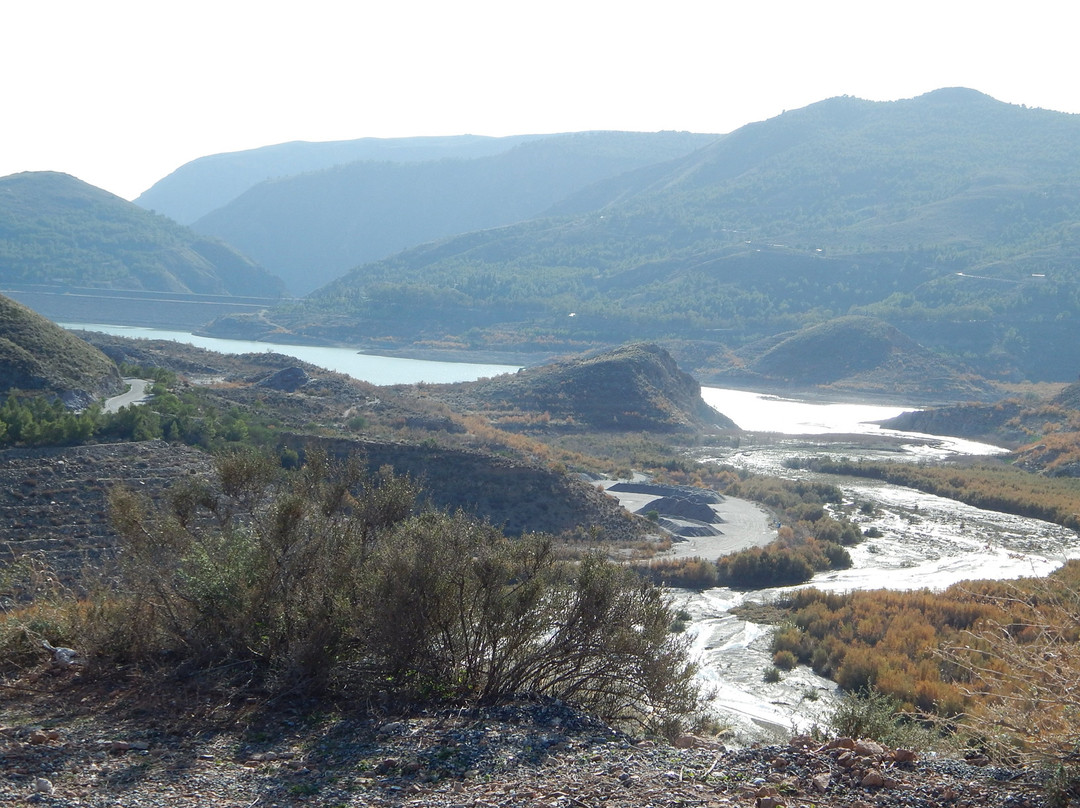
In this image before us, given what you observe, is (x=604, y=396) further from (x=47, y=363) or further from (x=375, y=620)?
(x=375, y=620)

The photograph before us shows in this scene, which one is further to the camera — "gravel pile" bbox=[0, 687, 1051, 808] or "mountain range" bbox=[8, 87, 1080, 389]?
"mountain range" bbox=[8, 87, 1080, 389]

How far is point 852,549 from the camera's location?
30734 millimetres

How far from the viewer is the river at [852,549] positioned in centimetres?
1658

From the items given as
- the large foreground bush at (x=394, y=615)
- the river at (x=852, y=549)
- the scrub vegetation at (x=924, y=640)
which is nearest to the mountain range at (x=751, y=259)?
the river at (x=852, y=549)

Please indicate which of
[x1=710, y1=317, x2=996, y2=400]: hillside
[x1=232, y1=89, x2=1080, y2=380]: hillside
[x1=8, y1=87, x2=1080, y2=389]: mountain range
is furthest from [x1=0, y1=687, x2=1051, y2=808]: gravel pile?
[x1=232, y1=89, x2=1080, y2=380]: hillside

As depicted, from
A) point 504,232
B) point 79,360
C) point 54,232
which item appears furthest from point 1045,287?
point 54,232

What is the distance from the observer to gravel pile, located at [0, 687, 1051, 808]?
5898 mm

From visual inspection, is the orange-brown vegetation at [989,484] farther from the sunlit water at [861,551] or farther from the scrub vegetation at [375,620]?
the scrub vegetation at [375,620]

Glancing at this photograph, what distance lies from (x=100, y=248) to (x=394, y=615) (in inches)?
5552

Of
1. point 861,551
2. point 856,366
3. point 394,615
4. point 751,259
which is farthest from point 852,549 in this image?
point 751,259

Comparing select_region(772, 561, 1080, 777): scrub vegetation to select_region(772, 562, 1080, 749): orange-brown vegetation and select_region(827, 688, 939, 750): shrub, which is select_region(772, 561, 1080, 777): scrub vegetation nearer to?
select_region(772, 562, 1080, 749): orange-brown vegetation

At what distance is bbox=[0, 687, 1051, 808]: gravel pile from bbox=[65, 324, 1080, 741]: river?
2.74m

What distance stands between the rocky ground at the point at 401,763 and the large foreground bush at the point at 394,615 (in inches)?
16.9

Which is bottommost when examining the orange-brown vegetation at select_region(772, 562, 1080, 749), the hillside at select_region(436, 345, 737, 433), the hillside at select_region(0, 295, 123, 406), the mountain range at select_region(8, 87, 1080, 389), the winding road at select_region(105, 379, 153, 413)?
the orange-brown vegetation at select_region(772, 562, 1080, 749)
